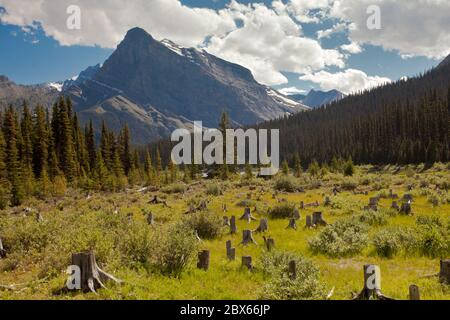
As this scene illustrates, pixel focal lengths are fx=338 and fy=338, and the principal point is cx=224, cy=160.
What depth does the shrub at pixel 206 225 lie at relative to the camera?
62.3 feet

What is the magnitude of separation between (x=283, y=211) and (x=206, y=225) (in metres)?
8.36

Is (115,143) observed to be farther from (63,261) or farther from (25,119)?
(63,261)

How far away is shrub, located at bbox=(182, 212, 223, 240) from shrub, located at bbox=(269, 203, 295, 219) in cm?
720

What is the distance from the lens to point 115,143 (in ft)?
245

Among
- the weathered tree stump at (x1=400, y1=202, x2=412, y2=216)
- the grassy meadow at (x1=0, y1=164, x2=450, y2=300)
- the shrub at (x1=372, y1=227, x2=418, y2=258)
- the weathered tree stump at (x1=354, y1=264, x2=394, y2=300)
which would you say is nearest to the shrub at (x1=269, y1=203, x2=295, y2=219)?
the grassy meadow at (x1=0, y1=164, x2=450, y2=300)

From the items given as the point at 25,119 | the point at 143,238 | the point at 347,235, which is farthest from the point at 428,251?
the point at 25,119

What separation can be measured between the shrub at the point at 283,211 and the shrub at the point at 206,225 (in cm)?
720

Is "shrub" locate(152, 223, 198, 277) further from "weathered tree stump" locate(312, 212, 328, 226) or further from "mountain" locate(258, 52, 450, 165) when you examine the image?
"mountain" locate(258, 52, 450, 165)

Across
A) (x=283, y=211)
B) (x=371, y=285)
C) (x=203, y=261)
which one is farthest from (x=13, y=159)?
(x=371, y=285)

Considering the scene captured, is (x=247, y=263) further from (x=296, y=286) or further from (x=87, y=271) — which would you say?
(x=87, y=271)

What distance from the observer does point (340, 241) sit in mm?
15336

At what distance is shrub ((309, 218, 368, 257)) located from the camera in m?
14.8

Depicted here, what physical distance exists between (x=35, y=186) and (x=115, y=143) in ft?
92.6
